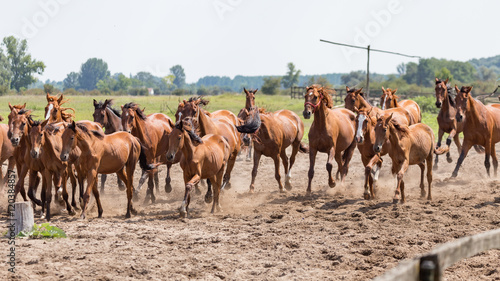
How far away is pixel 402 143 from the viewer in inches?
390

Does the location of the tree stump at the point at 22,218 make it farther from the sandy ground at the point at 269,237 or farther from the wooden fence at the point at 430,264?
the wooden fence at the point at 430,264

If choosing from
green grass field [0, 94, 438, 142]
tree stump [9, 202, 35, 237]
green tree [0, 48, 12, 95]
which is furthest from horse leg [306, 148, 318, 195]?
green tree [0, 48, 12, 95]

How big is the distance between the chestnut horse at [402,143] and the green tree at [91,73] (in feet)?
492

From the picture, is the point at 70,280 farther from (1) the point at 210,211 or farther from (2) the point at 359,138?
(2) the point at 359,138

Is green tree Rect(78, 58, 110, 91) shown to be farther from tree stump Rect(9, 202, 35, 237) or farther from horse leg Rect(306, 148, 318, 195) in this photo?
tree stump Rect(9, 202, 35, 237)

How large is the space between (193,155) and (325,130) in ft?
11.6

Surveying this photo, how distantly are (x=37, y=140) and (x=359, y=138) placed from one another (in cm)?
530

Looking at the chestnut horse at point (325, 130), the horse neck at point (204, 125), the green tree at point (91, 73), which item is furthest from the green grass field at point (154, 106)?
the green tree at point (91, 73)

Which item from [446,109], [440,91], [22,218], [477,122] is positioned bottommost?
[22,218]

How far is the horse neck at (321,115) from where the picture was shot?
12008 mm

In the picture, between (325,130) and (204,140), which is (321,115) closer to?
(325,130)

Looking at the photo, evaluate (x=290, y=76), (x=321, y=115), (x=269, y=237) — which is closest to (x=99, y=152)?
(x=269, y=237)

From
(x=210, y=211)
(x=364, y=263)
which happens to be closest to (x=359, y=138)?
(x=210, y=211)

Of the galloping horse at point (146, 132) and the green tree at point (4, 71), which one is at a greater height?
the green tree at point (4, 71)
